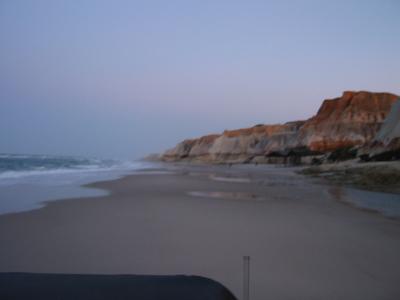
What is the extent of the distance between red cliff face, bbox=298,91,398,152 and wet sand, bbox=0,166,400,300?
133 feet

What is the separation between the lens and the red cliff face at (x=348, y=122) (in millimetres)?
44594

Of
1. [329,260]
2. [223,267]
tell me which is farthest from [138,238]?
[329,260]

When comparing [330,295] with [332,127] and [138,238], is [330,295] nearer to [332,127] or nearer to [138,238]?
[138,238]

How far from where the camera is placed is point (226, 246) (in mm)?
4648

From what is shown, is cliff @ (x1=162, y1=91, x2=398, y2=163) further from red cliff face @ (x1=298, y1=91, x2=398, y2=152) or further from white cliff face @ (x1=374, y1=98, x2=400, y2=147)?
white cliff face @ (x1=374, y1=98, x2=400, y2=147)

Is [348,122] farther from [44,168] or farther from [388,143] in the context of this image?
[44,168]

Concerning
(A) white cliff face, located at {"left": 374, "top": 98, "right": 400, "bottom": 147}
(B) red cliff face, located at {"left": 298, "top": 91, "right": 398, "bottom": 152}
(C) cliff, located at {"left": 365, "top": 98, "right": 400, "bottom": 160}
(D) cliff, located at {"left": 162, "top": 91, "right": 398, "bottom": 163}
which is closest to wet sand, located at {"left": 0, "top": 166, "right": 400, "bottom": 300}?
(C) cliff, located at {"left": 365, "top": 98, "right": 400, "bottom": 160}

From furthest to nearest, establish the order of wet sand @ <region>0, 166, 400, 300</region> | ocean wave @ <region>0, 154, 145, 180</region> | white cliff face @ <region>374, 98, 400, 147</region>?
1. ocean wave @ <region>0, 154, 145, 180</region>
2. white cliff face @ <region>374, 98, 400, 147</region>
3. wet sand @ <region>0, 166, 400, 300</region>

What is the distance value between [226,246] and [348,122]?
4744cm

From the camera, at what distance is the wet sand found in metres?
3.45

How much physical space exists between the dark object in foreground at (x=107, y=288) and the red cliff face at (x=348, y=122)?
→ 45.8 m

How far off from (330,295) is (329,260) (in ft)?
3.55

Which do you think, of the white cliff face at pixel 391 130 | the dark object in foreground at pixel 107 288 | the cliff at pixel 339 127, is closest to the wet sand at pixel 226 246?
the dark object in foreground at pixel 107 288

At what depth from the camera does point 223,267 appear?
377 cm
